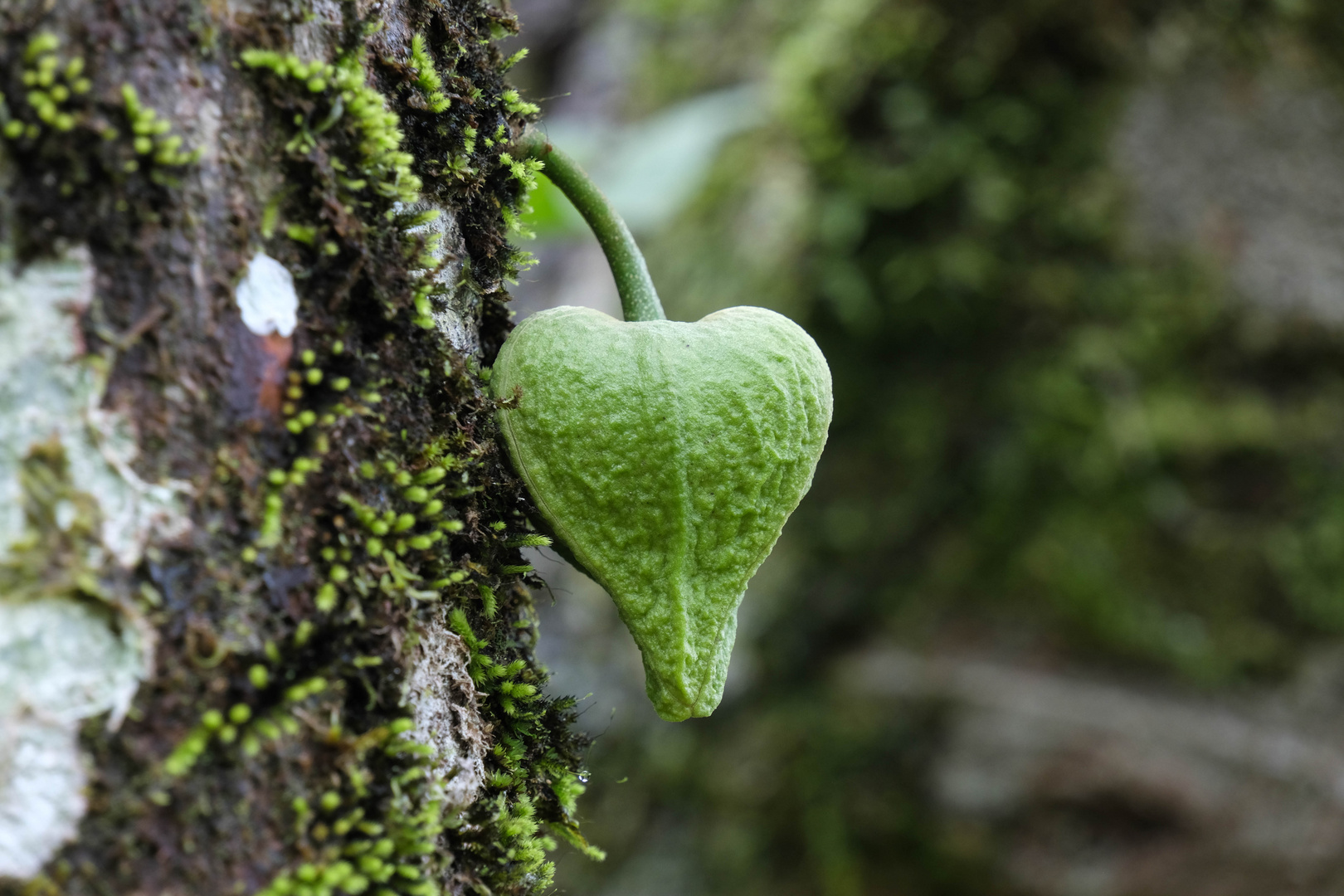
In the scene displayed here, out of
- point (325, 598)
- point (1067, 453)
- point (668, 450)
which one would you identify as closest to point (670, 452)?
point (668, 450)

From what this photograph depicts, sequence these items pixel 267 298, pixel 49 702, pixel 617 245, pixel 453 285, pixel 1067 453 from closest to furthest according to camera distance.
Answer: pixel 49 702 → pixel 267 298 → pixel 453 285 → pixel 617 245 → pixel 1067 453

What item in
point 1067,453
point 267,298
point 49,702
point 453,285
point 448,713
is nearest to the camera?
point 49,702

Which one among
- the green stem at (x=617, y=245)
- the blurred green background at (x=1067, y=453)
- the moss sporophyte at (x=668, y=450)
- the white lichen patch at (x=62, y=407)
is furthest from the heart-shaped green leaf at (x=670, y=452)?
the blurred green background at (x=1067, y=453)

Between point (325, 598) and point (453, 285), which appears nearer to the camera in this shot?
point (325, 598)

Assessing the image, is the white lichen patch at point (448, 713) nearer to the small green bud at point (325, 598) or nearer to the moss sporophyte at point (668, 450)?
the small green bud at point (325, 598)

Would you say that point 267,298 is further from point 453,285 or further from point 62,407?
point 453,285

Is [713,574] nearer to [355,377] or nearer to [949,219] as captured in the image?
[355,377]
